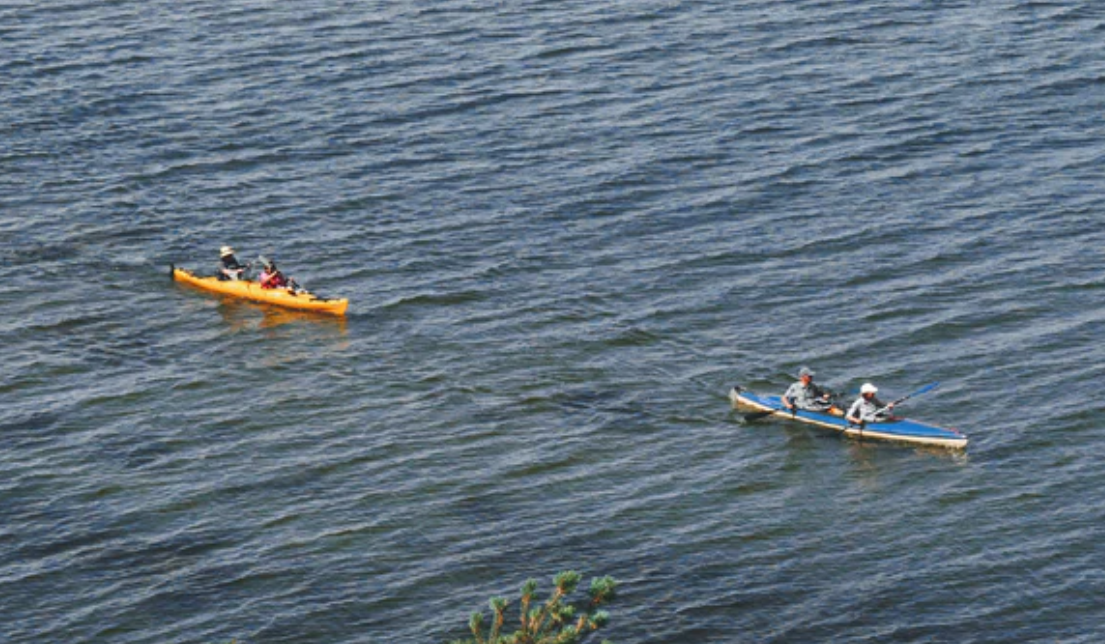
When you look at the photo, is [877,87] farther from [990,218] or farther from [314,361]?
[314,361]

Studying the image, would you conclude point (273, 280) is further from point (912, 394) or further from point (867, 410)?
point (912, 394)

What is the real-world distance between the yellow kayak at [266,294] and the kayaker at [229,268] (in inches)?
8.8

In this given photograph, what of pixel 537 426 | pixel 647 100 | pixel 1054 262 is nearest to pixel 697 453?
pixel 537 426

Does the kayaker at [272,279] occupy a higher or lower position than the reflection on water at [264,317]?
higher

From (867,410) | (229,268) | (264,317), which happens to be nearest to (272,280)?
(264,317)

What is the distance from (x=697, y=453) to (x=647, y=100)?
3243cm

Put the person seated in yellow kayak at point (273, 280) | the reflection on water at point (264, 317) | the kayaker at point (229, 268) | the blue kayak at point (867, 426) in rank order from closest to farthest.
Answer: the blue kayak at point (867, 426)
the reflection on water at point (264, 317)
the person seated in yellow kayak at point (273, 280)
the kayaker at point (229, 268)

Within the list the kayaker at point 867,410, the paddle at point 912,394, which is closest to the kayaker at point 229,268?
the kayaker at point 867,410

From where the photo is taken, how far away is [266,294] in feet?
212

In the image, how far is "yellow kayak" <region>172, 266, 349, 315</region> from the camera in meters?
62.8

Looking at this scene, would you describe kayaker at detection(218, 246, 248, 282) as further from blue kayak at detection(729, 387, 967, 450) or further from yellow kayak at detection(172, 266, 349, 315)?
blue kayak at detection(729, 387, 967, 450)

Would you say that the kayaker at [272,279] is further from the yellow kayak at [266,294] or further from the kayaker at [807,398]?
the kayaker at [807,398]

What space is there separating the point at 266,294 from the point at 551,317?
10.7 meters

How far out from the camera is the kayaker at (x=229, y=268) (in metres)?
65.4
